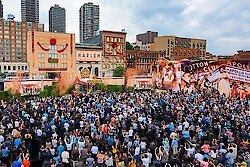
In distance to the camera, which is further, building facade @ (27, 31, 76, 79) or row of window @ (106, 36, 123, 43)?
row of window @ (106, 36, 123, 43)

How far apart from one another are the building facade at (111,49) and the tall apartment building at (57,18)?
125 meters

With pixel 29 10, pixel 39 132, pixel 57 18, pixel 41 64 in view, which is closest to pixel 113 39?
pixel 41 64

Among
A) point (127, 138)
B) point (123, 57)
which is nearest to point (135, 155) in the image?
point (127, 138)

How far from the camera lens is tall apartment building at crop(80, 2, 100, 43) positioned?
507 ft

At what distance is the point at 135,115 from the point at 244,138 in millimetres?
6259

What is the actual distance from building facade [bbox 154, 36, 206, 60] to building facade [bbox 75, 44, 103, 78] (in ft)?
83.3

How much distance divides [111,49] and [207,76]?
120 feet

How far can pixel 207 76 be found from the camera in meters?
32.0

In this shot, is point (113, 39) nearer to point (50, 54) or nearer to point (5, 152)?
point (50, 54)

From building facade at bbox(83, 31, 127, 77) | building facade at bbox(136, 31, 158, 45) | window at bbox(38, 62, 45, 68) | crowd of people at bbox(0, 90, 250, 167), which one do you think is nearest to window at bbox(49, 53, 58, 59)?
window at bbox(38, 62, 45, 68)

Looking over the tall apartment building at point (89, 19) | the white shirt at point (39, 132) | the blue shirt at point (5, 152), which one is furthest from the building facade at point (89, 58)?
the tall apartment building at point (89, 19)

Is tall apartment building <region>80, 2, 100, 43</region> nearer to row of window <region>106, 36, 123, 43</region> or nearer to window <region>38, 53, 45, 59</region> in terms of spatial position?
row of window <region>106, 36, 123, 43</region>

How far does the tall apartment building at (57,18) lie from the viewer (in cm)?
18100

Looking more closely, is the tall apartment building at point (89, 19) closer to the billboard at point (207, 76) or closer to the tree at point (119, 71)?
the tree at point (119, 71)
